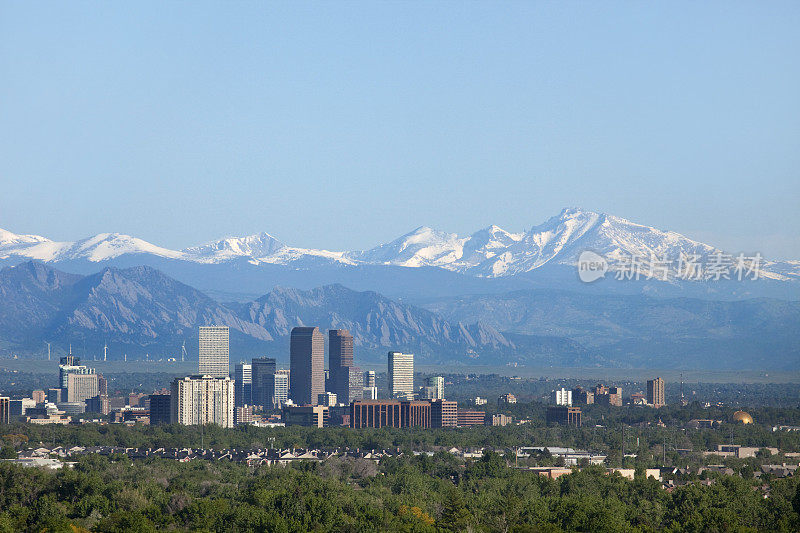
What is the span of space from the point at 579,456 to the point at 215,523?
74.7 meters

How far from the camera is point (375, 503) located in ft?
312

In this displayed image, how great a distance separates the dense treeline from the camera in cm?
8206

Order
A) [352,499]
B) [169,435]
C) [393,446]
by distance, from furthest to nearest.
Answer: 1. [169,435]
2. [393,446]
3. [352,499]

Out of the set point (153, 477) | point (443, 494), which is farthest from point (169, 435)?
point (443, 494)

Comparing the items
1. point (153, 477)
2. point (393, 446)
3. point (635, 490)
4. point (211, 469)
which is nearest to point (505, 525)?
point (635, 490)

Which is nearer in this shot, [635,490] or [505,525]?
[505,525]

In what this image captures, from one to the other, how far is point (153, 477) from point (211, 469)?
565 inches

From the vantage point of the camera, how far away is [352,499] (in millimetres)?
95375

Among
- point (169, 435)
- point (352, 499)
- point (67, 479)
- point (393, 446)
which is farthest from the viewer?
point (169, 435)

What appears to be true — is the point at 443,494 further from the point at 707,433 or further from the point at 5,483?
the point at 707,433

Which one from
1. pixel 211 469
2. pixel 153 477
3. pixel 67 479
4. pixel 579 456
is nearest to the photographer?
pixel 67 479

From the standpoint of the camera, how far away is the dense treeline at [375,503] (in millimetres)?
82062

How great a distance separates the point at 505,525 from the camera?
272ft

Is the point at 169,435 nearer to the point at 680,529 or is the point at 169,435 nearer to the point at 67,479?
the point at 67,479
